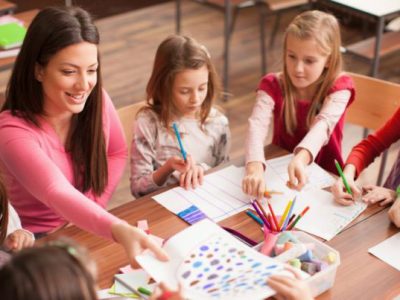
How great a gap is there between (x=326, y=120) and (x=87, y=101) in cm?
75

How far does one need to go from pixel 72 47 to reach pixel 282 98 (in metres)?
0.77

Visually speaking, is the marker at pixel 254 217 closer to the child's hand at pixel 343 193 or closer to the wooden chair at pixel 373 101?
the child's hand at pixel 343 193

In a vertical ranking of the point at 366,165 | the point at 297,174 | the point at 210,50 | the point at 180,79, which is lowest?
the point at 210,50

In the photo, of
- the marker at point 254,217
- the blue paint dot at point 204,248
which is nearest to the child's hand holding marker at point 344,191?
the marker at point 254,217

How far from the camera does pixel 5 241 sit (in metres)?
1.58

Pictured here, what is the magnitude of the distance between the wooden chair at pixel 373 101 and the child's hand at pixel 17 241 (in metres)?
1.26

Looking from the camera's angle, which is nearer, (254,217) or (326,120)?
(254,217)

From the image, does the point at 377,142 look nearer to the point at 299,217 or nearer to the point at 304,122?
the point at 304,122

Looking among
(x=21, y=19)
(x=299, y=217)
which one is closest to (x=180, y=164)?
(x=299, y=217)

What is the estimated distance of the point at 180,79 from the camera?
1948 millimetres

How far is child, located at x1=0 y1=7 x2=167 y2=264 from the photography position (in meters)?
1.53

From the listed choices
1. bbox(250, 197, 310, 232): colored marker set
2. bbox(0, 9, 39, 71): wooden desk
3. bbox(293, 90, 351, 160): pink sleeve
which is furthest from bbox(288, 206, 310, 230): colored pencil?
bbox(0, 9, 39, 71): wooden desk

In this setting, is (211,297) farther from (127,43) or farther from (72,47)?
(127,43)

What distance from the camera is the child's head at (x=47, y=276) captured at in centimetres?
85
